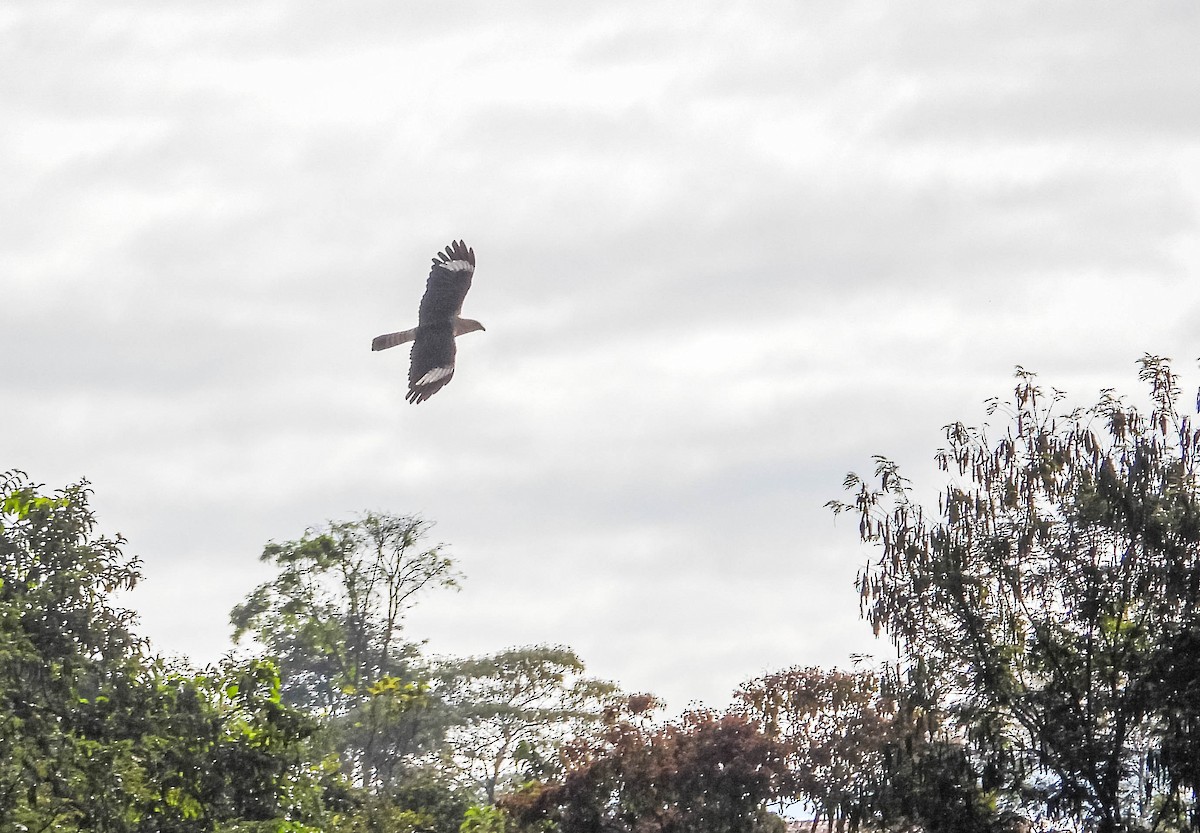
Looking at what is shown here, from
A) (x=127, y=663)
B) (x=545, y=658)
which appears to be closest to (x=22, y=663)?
(x=127, y=663)

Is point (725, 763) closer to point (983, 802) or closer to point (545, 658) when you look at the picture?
point (983, 802)

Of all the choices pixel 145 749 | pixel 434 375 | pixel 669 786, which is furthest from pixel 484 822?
pixel 145 749

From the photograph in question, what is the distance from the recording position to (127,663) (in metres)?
20.7

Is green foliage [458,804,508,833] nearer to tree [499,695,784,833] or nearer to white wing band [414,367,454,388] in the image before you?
tree [499,695,784,833]

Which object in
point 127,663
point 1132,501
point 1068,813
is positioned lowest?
point 1068,813

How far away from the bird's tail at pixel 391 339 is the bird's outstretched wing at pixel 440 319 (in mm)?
66

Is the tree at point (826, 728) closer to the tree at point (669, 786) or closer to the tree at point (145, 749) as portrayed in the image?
the tree at point (669, 786)

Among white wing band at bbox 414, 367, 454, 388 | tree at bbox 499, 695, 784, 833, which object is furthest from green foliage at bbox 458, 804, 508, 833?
white wing band at bbox 414, 367, 454, 388

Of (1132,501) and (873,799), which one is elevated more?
(1132,501)

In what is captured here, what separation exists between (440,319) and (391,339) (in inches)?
42.0

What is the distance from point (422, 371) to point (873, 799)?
359 inches

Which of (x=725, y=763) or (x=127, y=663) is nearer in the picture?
(x=127, y=663)

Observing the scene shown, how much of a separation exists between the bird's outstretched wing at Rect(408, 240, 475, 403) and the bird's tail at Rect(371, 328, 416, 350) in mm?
66

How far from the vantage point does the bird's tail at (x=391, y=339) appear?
26.9 meters
